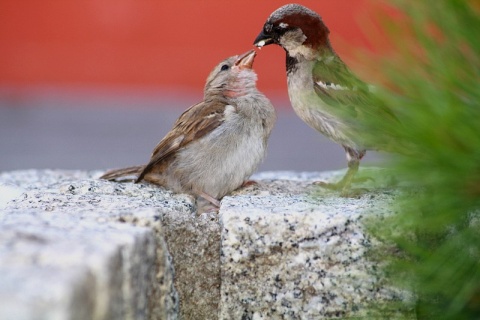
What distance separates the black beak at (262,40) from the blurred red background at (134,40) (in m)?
5.31

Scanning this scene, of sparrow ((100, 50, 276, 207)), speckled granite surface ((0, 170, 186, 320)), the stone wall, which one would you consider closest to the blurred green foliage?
the stone wall

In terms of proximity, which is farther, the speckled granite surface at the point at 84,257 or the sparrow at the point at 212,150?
the sparrow at the point at 212,150

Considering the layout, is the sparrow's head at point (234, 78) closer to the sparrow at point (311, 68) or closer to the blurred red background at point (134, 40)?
the sparrow at point (311, 68)

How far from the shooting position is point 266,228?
2441 mm

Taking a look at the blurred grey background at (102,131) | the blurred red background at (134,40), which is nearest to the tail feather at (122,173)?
the blurred grey background at (102,131)

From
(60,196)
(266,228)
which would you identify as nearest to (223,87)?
(60,196)

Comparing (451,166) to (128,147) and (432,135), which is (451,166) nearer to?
(432,135)

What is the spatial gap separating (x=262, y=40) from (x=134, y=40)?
19.6ft

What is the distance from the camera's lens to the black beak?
370 cm

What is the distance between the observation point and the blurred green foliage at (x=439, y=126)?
1577mm

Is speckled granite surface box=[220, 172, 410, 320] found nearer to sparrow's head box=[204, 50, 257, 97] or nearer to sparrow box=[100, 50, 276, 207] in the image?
sparrow box=[100, 50, 276, 207]

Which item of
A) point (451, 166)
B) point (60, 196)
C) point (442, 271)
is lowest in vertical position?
point (442, 271)

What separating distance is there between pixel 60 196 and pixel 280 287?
0.76 meters

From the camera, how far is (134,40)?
9539 millimetres
